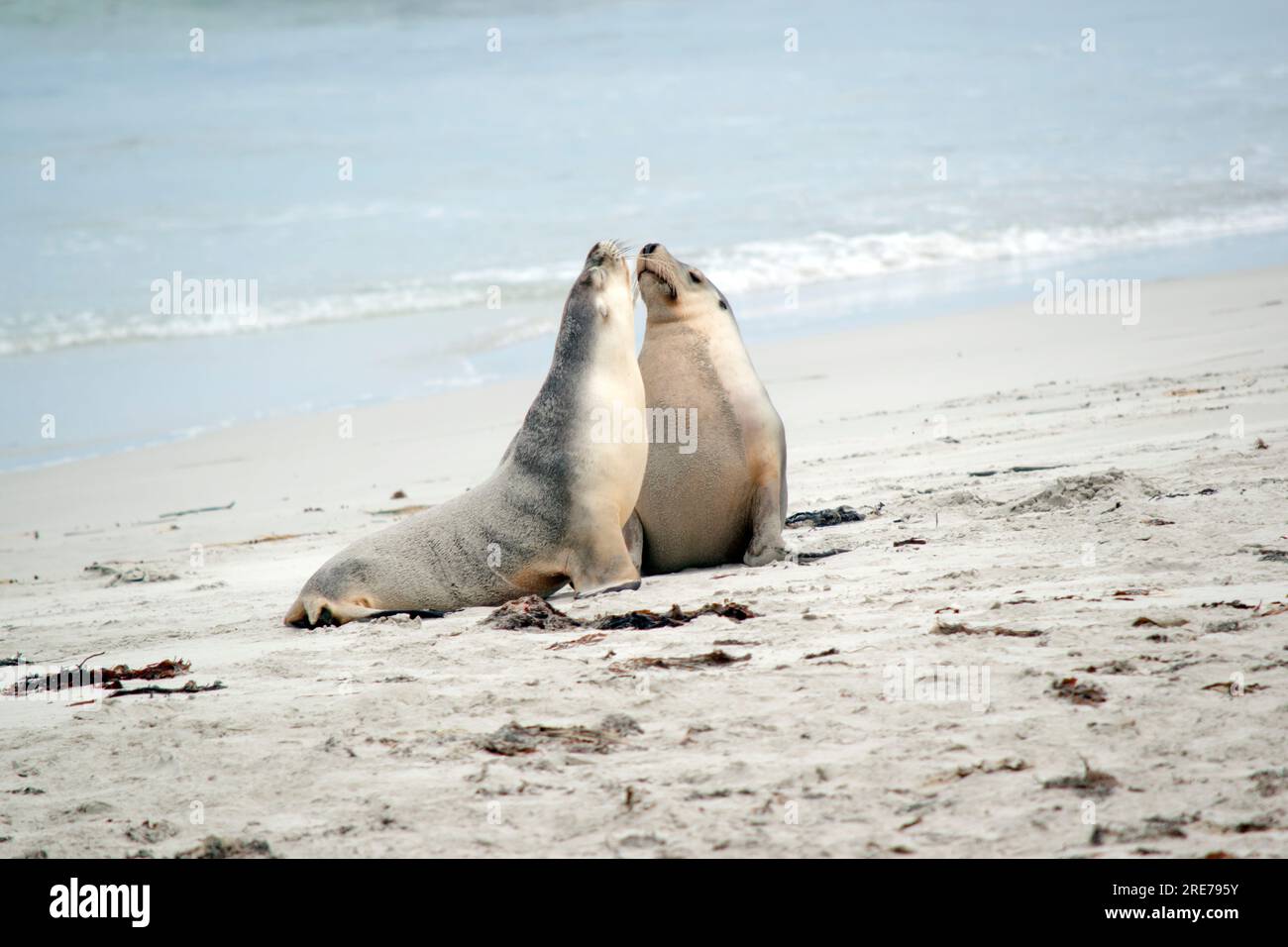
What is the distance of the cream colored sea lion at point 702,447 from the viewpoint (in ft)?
18.6

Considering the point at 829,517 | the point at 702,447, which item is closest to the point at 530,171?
the point at 829,517

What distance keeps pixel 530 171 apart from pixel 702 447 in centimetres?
2315

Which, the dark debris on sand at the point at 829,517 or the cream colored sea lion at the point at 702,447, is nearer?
the cream colored sea lion at the point at 702,447

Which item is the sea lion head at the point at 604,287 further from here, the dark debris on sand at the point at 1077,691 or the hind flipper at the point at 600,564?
the dark debris on sand at the point at 1077,691

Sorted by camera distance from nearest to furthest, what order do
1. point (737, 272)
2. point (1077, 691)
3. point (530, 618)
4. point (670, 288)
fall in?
point (1077, 691) < point (530, 618) < point (670, 288) < point (737, 272)

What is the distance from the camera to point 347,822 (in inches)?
119

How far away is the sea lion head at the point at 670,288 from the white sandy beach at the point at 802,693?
1083 millimetres

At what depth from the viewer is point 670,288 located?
589 cm

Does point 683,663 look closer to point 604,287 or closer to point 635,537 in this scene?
point 635,537

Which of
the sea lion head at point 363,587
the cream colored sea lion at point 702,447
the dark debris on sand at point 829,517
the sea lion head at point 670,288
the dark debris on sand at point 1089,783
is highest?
the sea lion head at point 670,288

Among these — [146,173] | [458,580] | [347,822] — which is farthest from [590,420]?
[146,173]

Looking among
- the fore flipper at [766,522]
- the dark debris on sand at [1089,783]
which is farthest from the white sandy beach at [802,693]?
the fore flipper at [766,522]

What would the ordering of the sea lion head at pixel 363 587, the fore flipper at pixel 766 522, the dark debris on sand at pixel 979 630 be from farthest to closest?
the fore flipper at pixel 766 522, the sea lion head at pixel 363 587, the dark debris on sand at pixel 979 630

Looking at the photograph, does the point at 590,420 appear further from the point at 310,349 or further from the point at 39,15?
the point at 39,15
